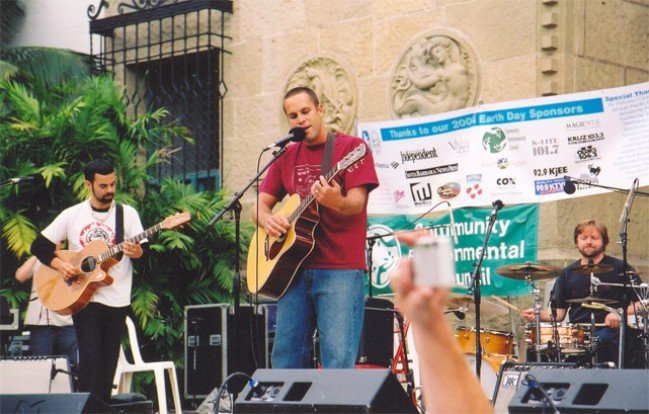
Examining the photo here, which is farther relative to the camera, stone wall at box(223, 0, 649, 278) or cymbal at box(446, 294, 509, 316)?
stone wall at box(223, 0, 649, 278)

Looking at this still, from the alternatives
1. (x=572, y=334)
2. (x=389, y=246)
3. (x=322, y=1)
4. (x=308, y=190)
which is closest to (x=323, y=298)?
(x=308, y=190)

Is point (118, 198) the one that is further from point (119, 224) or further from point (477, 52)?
point (477, 52)

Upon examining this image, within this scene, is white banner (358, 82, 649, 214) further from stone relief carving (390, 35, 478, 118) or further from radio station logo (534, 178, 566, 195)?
stone relief carving (390, 35, 478, 118)

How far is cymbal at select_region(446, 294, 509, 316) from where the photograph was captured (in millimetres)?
9117

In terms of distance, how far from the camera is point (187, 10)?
12.4 m

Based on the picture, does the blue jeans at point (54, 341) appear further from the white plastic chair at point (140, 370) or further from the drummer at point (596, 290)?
the drummer at point (596, 290)

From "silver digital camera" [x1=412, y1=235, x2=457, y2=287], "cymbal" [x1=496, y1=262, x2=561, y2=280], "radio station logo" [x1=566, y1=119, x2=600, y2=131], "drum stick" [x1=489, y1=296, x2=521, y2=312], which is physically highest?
"radio station logo" [x1=566, y1=119, x2=600, y2=131]

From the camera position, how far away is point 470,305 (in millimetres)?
9367

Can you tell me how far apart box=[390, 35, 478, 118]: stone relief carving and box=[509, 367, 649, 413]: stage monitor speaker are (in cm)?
598

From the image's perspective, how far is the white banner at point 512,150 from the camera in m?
8.95

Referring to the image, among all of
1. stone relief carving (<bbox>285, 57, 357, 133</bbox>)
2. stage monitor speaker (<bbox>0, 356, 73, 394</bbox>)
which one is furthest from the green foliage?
stage monitor speaker (<bbox>0, 356, 73, 394</bbox>)

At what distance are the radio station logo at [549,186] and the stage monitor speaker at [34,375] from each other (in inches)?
145

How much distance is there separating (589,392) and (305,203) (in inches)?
92.1

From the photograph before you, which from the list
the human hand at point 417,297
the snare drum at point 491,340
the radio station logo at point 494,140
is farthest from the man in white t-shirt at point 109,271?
the human hand at point 417,297
